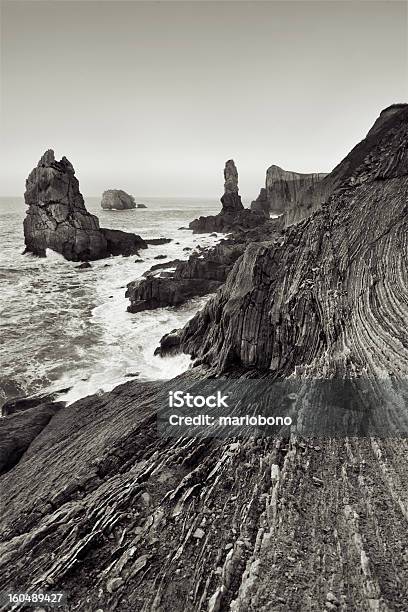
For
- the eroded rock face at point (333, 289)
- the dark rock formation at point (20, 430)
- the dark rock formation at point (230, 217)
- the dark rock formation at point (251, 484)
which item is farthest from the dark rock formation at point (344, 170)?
the dark rock formation at point (230, 217)

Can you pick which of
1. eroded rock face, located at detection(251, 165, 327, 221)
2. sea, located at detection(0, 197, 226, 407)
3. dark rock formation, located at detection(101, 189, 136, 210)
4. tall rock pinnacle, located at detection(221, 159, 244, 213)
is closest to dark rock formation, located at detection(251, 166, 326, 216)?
eroded rock face, located at detection(251, 165, 327, 221)

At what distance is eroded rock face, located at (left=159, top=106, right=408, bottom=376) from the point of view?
966 cm

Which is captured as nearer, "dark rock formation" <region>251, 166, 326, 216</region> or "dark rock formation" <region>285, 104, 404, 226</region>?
"dark rock formation" <region>285, 104, 404, 226</region>

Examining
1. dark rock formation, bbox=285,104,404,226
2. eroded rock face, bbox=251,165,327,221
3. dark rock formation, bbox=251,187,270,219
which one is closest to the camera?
dark rock formation, bbox=285,104,404,226

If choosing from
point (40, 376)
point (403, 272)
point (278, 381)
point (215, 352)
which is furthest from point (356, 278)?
point (40, 376)

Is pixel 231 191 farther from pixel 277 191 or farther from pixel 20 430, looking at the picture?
pixel 20 430

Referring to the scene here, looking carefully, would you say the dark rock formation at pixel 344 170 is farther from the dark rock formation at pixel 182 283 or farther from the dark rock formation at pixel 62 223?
the dark rock formation at pixel 62 223

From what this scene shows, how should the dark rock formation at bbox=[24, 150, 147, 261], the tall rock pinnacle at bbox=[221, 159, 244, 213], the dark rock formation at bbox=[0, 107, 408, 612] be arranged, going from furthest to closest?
the tall rock pinnacle at bbox=[221, 159, 244, 213] → the dark rock formation at bbox=[24, 150, 147, 261] → the dark rock formation at bbox=[0, 107, 408, 612]

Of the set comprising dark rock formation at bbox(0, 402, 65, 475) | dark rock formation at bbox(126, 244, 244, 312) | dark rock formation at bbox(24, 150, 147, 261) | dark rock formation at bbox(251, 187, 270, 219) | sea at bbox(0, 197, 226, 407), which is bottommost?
dark rock formation at bbox(0, 402, 65, 475)

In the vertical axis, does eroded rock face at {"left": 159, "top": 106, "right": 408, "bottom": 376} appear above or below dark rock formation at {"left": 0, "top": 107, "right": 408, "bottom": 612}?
above

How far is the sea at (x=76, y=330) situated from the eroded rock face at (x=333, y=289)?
2.91m

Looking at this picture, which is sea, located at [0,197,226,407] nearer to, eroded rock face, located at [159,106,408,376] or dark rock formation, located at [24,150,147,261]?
eroded rock face, located at [159,106,408,376]

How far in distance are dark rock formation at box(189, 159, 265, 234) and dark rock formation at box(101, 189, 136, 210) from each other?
5582 centimetres

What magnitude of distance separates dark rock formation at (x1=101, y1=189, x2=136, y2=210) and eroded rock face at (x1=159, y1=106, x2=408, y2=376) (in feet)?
353
